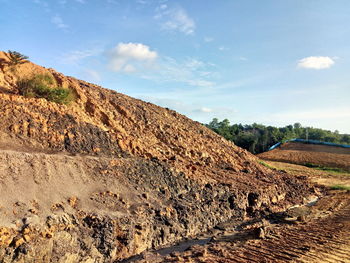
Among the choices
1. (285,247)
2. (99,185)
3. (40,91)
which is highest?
(40,91)

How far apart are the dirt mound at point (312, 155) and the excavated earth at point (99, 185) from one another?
16084 mm

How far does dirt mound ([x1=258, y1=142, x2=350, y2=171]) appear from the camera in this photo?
98.5 ft

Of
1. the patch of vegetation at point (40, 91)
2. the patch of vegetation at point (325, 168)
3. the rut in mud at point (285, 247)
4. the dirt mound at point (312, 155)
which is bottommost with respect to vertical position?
the rut in mud at point (285, 247)

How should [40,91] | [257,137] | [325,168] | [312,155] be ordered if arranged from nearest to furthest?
[40,91], [325,168], [312,155], [257,137]

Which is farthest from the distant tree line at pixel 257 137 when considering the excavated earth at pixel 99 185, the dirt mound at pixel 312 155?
the excavated earth at pixel 99 185

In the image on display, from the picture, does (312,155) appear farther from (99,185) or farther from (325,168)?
(99,185)

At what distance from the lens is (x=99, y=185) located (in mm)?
9148

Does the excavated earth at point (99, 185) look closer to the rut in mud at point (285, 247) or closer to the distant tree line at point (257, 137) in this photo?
the rut in mud at point (285, 247)

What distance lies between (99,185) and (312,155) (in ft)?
102

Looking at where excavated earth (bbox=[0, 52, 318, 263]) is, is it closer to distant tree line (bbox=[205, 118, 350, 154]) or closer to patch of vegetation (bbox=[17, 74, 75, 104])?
patch of vegetation (bbox=[17, 74, 75, 104])

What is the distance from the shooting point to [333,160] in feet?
100

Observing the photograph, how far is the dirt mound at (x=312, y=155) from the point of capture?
1182 inches

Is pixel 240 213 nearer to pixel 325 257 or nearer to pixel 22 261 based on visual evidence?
pixel 325 257

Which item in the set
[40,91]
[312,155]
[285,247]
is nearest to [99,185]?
[40,91]
